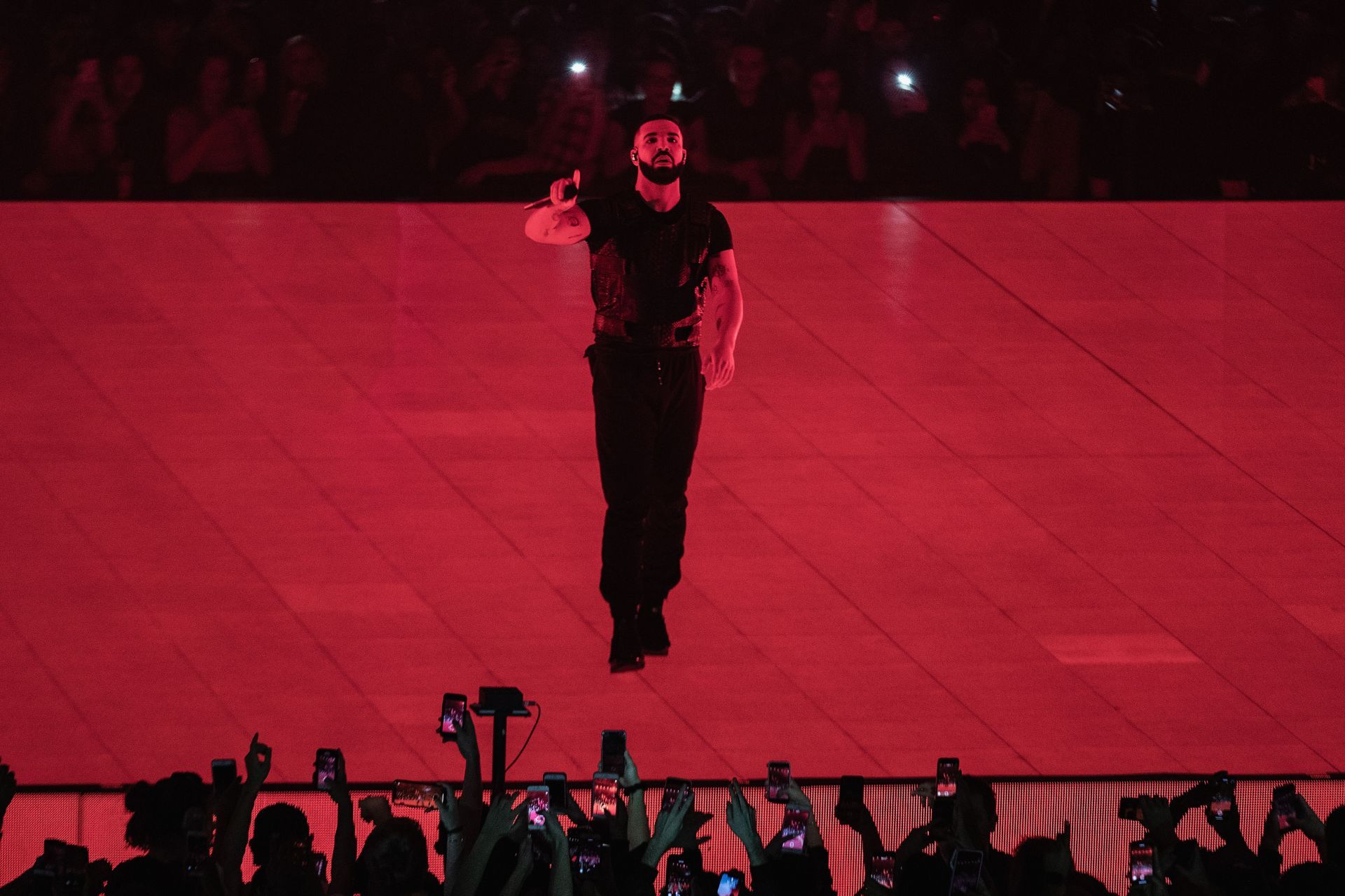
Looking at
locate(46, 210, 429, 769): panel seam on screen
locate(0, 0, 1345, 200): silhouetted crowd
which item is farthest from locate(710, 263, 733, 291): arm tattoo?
locate(46, 210, 429, 769): panel seam on screen

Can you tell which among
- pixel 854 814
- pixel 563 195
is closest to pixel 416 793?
pixel 854 814

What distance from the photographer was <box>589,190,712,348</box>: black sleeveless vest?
481 cm

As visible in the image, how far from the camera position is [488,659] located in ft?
18.0

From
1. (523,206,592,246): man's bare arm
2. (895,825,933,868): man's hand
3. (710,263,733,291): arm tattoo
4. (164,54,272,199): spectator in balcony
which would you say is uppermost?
(164,54,272,199): spectator in balcony

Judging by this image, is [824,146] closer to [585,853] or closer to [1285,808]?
[1285,808]

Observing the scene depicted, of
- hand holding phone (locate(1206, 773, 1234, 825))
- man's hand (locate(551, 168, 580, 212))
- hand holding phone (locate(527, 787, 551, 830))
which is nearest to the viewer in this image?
hand holding phone (locate(527, 787, 551, 830))

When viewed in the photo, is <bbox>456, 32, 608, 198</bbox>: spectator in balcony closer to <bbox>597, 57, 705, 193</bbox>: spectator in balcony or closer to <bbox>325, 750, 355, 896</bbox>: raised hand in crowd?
<bbox>597, 57, 705, 193</bbox>: spectator in balcony

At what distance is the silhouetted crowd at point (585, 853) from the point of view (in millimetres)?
3326

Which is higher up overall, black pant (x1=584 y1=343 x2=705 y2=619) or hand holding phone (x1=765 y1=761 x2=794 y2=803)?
black pant (x1=584 y1=343 x2=705 y2=619)

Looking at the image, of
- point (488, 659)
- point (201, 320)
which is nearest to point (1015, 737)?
point (488, 659)

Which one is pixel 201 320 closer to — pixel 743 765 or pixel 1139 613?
pixel 743 765

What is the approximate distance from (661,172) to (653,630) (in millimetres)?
1522

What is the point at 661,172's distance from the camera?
187 inches

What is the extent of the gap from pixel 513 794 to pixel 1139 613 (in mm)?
2835
